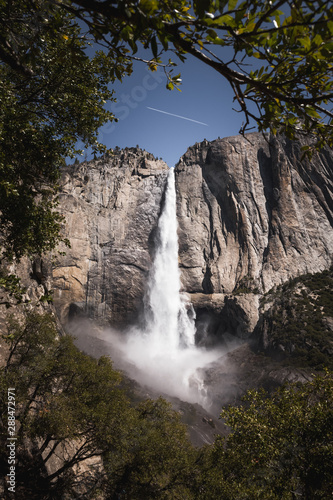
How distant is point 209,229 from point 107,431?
47571 millimetres

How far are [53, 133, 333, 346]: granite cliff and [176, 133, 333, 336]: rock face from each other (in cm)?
21

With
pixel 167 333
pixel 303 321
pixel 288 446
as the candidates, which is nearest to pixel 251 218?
pixel 303 321

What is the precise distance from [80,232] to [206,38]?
50.7m

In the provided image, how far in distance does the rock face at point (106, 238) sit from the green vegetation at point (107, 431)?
34.3 meters

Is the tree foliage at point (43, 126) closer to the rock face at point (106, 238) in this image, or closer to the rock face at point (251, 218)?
the rock face at point (106, 238)

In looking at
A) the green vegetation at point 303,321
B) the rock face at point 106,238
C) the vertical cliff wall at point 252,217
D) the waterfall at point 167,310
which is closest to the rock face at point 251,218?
the vertical cliff wall at point 252,217

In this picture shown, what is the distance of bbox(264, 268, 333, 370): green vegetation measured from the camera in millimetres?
35259

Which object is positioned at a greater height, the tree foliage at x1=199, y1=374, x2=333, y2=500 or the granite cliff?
the granite cliff

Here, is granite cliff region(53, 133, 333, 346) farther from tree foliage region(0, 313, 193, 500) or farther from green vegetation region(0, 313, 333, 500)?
tree foliage region(0, 313, 193, 500)

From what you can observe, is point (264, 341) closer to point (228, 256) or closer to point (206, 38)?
point (228, 256)

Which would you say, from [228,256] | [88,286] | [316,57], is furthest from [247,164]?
[316,57]

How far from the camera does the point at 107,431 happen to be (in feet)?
36.9

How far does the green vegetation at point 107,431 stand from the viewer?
22.5ft

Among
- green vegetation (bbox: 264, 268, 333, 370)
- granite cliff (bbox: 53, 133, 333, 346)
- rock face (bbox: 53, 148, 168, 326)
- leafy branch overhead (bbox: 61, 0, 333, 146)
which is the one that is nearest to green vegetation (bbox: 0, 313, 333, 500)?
leafy branch overhead (bbox: 61, 0, 333, 146)
